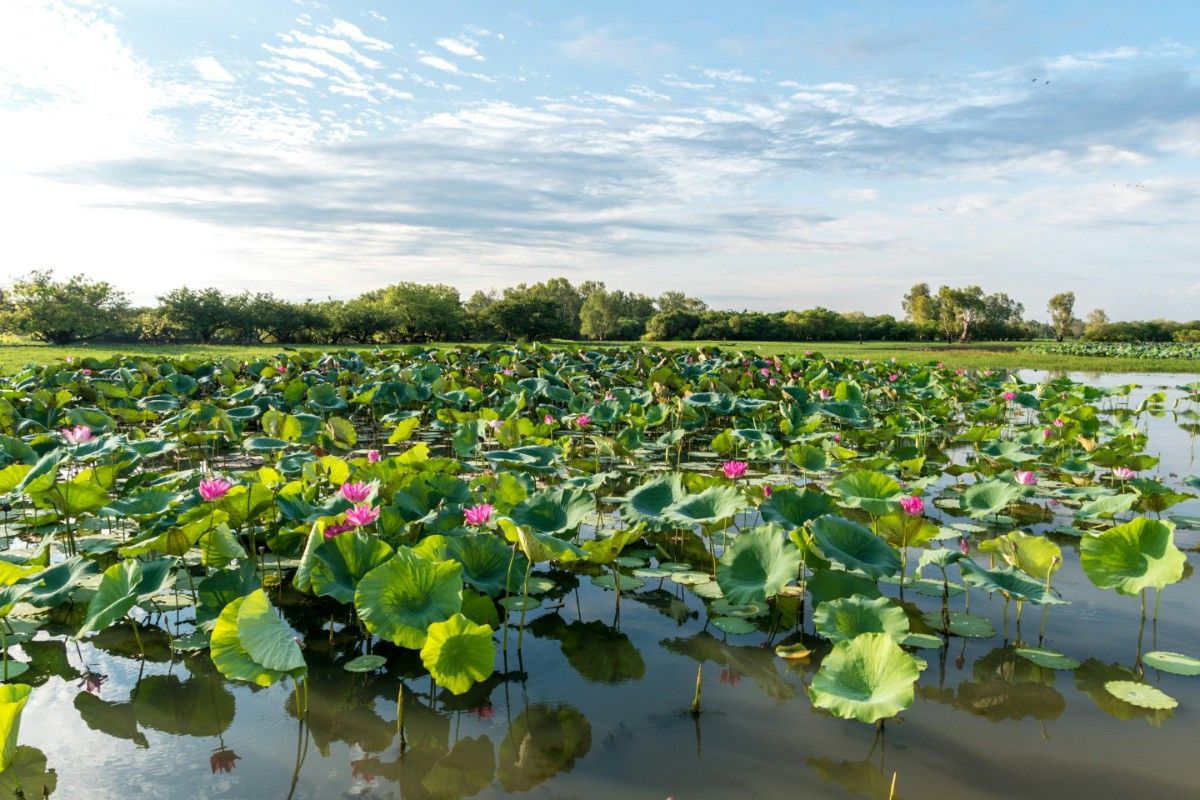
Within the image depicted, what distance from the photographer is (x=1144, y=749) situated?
277 centimetres

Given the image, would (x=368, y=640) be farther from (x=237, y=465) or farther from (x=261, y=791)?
(x=237, y=465)

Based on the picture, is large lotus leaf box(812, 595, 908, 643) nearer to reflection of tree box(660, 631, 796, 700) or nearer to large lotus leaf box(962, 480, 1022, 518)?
reflection of tree box(660, 631, 796, 700)

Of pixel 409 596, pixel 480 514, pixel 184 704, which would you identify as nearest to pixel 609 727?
pixel 409 596

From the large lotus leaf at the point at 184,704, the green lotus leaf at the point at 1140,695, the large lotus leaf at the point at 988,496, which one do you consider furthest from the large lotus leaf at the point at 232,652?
the large lotus leaf at the point at 988,496

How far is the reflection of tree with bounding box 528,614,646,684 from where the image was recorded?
3416 mm

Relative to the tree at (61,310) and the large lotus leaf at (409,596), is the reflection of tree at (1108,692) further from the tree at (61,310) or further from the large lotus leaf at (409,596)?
the tree at (61,310)

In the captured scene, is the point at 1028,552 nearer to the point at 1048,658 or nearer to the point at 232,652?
the point at 1048,658

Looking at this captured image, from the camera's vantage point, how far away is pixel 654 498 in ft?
14.6


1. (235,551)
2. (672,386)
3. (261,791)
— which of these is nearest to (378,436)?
(672,386)

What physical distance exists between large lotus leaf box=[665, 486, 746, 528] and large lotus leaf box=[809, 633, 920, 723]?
1.18m

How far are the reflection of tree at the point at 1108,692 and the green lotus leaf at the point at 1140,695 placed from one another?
2cm

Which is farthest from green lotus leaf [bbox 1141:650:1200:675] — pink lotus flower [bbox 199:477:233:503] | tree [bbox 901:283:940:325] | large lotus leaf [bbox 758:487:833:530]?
tree [bbox 901:283:940:325]

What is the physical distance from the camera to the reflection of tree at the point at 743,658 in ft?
10.7

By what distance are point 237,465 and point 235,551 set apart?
4616mm
